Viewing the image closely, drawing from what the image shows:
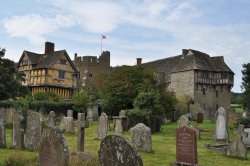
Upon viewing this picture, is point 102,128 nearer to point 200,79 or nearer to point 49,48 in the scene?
point 49,48

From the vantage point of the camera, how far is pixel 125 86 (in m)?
41.8

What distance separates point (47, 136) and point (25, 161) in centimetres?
277

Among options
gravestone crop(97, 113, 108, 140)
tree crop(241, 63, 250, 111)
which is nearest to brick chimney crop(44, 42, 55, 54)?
tree crop(241, 63, 250, 111)

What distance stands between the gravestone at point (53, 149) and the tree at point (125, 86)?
100 ft

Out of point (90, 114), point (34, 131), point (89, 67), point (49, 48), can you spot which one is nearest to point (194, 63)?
point (49, 48)

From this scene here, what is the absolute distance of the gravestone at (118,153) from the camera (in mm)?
8500

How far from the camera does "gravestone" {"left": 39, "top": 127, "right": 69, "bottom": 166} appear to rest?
9938 mm

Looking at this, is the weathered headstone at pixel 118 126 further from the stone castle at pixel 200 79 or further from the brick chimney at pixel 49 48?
the brick chimney at pixel 49 48

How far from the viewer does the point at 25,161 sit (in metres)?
12.6

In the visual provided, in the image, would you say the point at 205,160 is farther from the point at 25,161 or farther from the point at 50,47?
the point at 50,47

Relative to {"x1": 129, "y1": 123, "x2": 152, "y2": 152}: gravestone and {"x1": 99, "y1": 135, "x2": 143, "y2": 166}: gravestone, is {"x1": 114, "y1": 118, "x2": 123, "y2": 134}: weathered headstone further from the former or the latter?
{"x1": 99, "y1": 135, "x2": 143, "y2": 166}: gravestone

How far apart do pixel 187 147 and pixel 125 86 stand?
27.9 m

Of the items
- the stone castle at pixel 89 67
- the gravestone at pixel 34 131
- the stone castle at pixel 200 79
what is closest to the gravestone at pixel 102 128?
the gravestone at pixel 34 131

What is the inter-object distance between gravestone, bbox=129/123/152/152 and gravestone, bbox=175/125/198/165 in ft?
14.2
